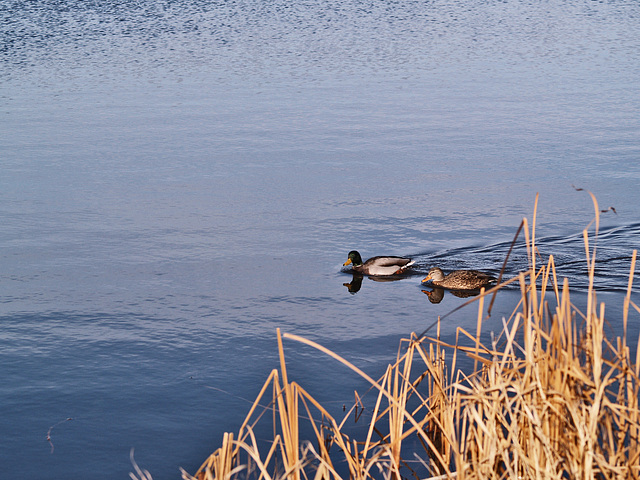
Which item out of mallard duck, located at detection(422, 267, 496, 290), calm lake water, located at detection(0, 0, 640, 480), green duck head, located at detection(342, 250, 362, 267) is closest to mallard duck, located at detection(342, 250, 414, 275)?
green duck head, located at detection(342, 250, 362, 267)

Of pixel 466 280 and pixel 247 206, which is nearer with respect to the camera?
pixel 466 280

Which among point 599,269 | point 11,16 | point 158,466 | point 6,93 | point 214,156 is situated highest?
point 11,16

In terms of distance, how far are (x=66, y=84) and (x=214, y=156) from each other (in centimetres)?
794

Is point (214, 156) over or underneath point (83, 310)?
over

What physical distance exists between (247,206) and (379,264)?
3.15 m

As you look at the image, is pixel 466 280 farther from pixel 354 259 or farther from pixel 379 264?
pixel 354 259

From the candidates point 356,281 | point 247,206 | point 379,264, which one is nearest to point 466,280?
point 379,264

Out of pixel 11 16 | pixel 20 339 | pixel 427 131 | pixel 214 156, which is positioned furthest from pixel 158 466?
pixel 11 16

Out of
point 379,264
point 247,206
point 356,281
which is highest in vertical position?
point 247,206

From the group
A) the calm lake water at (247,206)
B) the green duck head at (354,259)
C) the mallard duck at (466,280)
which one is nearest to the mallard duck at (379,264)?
the green duck head at (354,259)

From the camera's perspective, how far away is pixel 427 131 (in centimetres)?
1638

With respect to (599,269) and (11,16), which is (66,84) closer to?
(11,16)

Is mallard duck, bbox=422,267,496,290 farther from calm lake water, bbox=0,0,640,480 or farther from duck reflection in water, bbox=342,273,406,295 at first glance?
duck reflection in water, bbox=342,273,406,295

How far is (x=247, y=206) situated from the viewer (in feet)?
41.0
